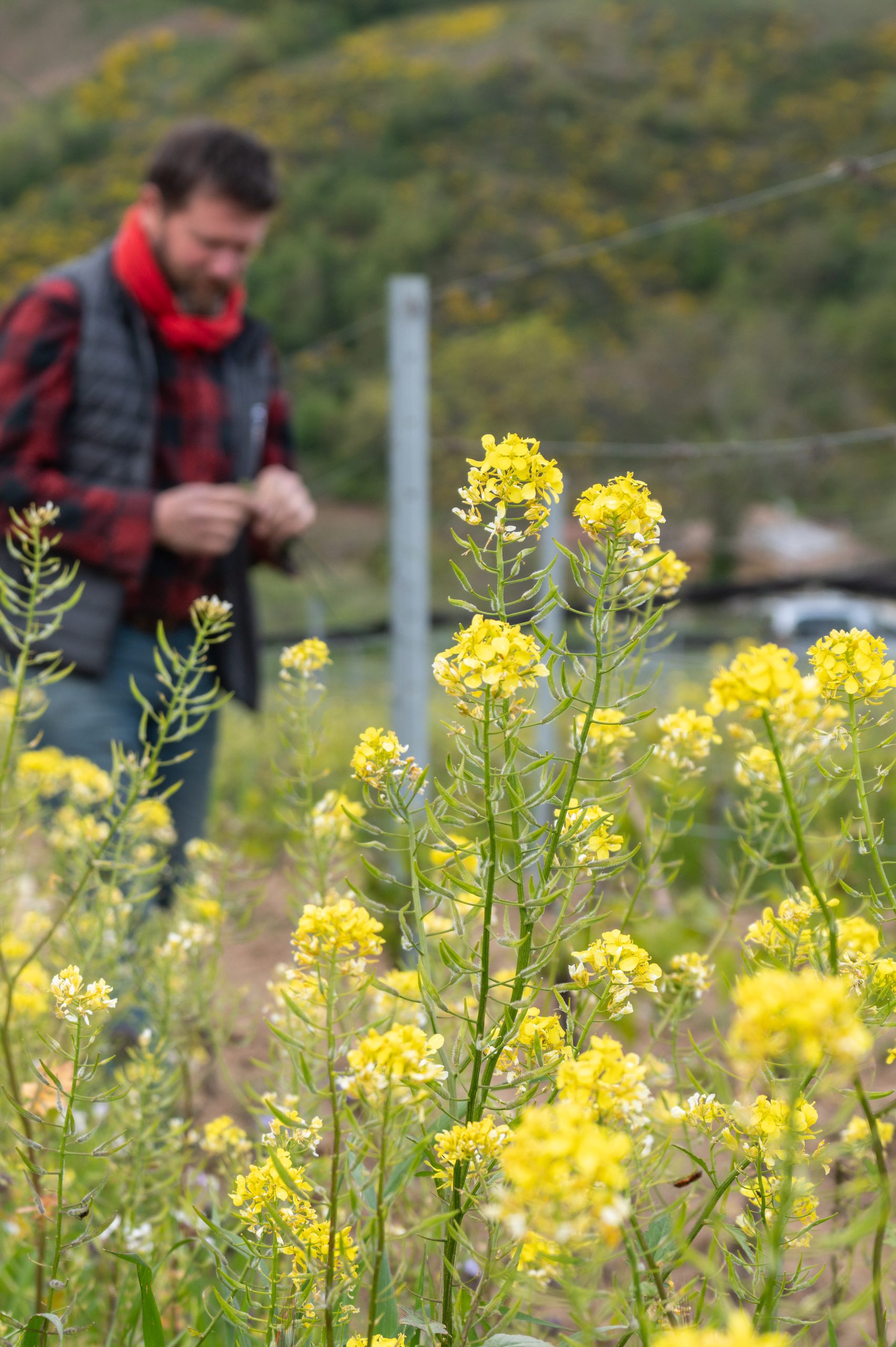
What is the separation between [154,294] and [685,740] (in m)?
2.18

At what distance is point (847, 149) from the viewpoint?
4741 centimetres

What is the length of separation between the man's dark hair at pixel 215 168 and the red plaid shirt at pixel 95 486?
38cm

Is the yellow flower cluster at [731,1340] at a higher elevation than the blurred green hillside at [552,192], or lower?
lower

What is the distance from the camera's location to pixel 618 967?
894mm

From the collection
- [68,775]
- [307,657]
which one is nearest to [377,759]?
[307,657]

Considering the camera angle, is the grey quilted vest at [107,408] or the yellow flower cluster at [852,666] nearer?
the yellow flower cluster at [852,666]

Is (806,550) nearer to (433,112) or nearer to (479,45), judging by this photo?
(433,112)

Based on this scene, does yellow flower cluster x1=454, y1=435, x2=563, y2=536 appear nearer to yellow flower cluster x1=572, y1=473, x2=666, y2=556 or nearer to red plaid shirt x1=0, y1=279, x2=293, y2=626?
yellow flower cluster x1=572, y1=473, x2=666, y2=556

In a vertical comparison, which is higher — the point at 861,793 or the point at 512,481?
the point at 512,481

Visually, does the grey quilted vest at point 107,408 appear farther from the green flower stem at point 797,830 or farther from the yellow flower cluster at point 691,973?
the green flower stem at point 797,830

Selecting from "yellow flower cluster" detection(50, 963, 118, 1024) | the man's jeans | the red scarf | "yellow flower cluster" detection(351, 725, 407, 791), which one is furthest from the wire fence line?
"yellow flower cluster" detection(50, 963, 118, 1024)

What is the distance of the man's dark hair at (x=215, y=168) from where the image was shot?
286 cm

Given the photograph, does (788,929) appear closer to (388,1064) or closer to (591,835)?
(591,835)

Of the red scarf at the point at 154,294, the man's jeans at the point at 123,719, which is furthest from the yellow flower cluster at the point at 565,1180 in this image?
the red scarf at the point at 154,294
